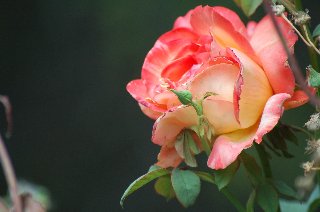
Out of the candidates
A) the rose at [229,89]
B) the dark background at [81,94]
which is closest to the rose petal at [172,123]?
the rose at [229,89]

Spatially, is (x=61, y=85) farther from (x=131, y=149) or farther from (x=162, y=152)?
(x=162, y=152)

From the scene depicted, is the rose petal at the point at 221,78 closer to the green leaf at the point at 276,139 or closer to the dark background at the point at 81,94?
the green leaf at the point at 276,139

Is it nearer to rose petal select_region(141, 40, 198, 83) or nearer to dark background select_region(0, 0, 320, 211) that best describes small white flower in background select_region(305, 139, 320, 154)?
rose petal select_region(141, 40, 198, 83)

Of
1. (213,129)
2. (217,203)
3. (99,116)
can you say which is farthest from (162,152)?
(99,116)

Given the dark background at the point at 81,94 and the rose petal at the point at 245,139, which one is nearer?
the rose petal at the point at 245,139

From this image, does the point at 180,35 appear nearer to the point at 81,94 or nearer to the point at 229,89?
the point at 229,89

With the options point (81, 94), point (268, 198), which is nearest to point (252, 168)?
point (268, 198)
